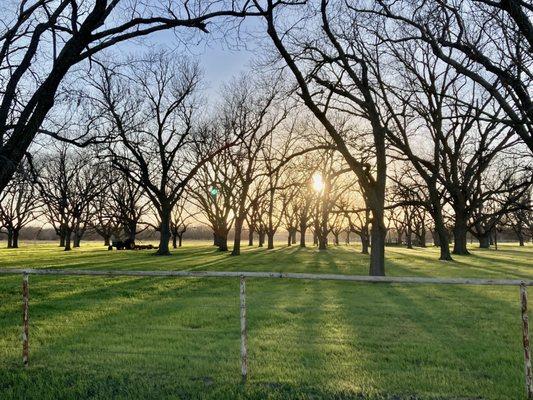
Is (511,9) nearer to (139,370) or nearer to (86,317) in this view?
(139,370)

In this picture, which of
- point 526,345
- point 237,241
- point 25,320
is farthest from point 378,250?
point 237,241

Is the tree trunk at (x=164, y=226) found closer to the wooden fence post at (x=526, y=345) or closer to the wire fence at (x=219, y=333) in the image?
the wire fence at (x=219, y=333)

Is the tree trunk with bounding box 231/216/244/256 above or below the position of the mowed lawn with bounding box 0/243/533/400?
above

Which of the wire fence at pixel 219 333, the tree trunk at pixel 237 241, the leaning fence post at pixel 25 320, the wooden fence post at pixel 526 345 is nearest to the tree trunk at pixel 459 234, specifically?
the tree trunk at pixel 237 241

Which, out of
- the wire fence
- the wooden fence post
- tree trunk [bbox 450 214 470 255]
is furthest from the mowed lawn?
tree trunk [bbox 450 214 470 255]

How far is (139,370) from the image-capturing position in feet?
19.0

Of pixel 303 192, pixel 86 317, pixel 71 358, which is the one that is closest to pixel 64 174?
pixel 303 192

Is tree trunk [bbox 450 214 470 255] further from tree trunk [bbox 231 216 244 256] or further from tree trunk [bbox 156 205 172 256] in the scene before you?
tree trunk [bbox 156 205 172 256]

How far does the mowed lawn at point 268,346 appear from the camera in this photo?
523cm

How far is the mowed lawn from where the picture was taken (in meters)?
5.23

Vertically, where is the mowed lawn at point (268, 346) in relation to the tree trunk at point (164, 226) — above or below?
below

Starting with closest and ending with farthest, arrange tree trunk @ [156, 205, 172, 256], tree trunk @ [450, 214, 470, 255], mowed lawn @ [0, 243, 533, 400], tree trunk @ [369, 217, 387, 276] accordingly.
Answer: mowed lawn @ [0, 243, 533, 400], tree trunk @ [369, 217, 387, 276], tree trunk @ [450, 214, 470, 255], tree trunk @ [156, 205, 172, 256]

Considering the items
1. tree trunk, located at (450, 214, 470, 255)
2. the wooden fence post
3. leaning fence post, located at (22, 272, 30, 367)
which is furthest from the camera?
tree trunk, located at (450, 214, 470, 255)

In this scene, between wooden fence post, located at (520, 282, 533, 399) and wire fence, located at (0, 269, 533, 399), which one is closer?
wooden fence post, located at (520, 282, 533, 399)
